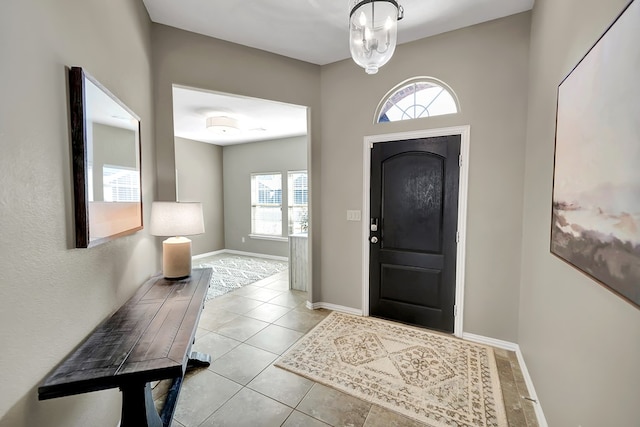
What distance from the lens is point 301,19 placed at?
2367mm

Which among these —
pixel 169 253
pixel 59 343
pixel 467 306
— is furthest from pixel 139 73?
pixel 467 306

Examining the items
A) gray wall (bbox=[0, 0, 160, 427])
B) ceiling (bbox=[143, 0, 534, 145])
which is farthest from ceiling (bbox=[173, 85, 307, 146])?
gray wall (bbox=[0, 0, 160, 427])

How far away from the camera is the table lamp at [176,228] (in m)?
1.93

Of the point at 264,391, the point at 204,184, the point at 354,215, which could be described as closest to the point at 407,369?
the point at 264,391

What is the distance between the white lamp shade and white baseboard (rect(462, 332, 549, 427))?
262 cm

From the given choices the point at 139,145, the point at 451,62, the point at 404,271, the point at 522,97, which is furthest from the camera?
the point at 404,271

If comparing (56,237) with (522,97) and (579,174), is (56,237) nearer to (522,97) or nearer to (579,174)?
(579,174)

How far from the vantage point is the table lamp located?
6.33 feet

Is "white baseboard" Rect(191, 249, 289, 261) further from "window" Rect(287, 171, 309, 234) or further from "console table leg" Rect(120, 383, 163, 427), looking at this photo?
"console table leg" Rect(120, 383, 163, 427)

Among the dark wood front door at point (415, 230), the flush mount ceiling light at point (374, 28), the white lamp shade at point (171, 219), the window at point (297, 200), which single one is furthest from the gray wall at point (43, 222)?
Result: the window at point (297, 200)

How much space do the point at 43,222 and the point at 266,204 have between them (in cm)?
539

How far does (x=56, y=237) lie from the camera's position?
1.06m

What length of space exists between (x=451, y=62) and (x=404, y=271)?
84.3 inches

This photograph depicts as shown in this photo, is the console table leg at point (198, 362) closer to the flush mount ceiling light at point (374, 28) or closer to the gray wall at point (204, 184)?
the flush mount ceiling light at point (374, 28)
